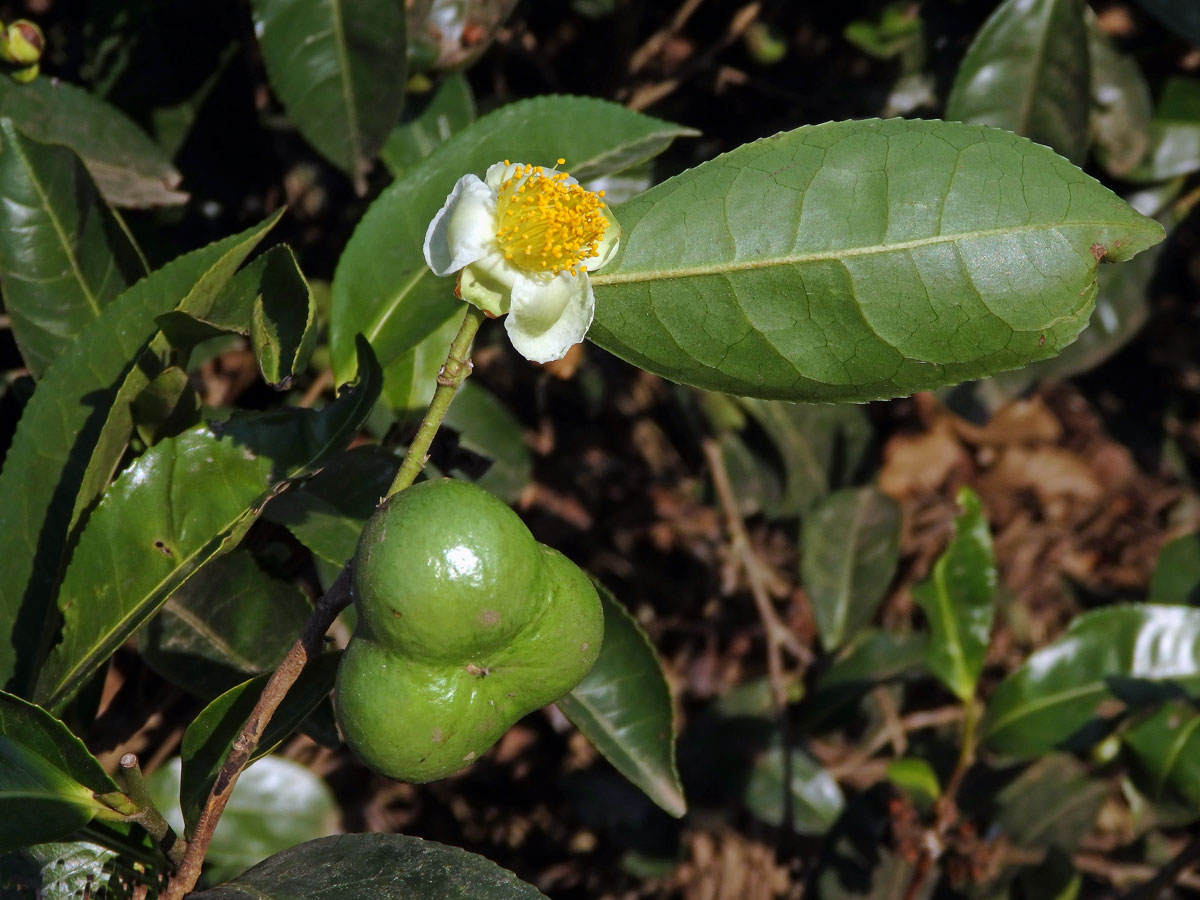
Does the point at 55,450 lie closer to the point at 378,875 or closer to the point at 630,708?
the point at 378,875

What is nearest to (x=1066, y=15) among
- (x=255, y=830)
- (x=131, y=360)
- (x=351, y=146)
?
(x=351, y=146)

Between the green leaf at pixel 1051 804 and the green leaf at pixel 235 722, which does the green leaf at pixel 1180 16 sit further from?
the green leaf at pixel 235 722

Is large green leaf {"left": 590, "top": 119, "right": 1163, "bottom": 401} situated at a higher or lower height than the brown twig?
higher

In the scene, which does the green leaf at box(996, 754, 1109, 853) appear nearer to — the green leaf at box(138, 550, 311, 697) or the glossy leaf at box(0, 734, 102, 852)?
the green leaf at box(138, 550, 311, 697)

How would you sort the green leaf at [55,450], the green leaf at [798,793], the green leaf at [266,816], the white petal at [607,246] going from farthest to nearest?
the green leaf at [798,793]
the green leaf at [266,816]
the green leaf at [55,450]
the white petal at [607,246]

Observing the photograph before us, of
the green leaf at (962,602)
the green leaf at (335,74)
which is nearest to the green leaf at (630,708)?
the green leaf at (335,74)

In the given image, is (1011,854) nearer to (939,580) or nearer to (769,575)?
(939,580)

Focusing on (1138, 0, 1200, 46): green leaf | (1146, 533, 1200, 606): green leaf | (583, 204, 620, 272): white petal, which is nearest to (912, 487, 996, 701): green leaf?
(1146, 533, 1200, 606): green leaf
